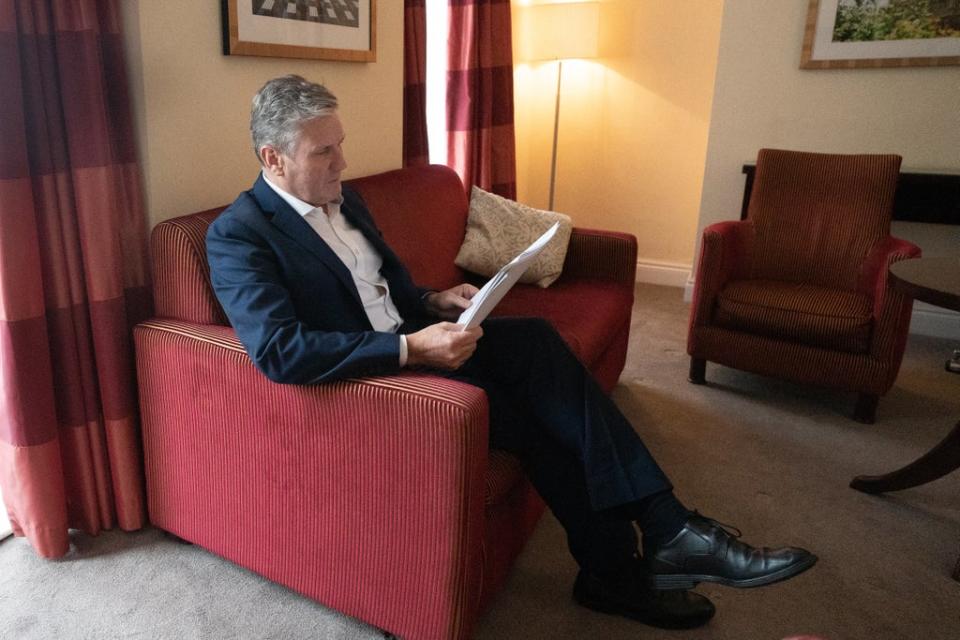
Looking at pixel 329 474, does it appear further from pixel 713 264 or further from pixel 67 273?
pixel 713 264

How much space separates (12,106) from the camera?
142 centimetres

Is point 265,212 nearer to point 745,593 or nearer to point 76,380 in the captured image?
point 76,380

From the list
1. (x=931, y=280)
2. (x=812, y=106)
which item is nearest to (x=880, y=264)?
(x=931, y=280)

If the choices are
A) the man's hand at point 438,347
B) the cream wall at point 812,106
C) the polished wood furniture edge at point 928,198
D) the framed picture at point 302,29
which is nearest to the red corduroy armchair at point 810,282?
the polished wood furniture edge at point 928,198

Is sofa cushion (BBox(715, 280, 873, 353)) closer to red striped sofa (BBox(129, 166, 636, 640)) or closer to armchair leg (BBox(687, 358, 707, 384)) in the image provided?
armchair leg (BBox(687, 358, 707, 384))

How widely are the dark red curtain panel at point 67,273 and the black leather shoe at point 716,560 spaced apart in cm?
127

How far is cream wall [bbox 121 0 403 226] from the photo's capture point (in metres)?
1.64

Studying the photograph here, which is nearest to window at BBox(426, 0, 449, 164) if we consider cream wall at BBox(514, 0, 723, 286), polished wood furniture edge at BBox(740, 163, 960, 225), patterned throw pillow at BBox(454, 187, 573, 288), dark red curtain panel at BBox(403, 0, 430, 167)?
dark red curtain panel at BBox(403, 0, 430, 167)

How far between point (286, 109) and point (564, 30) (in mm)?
2765

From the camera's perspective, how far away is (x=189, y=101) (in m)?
1.76

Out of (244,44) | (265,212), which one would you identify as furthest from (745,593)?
(244,44)

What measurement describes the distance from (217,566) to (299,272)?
2.48 ft

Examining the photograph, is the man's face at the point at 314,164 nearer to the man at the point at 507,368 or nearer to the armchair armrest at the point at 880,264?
the man at the point at 507,368

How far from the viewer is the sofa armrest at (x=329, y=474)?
129cm
